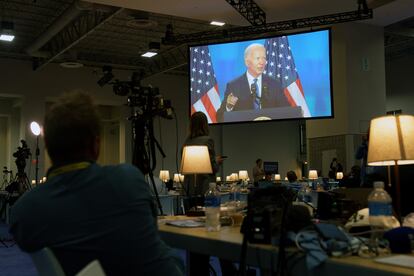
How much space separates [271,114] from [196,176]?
3.34 meters

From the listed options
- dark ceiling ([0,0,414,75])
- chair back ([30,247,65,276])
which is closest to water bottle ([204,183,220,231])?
chair back ([30,247,65,276])

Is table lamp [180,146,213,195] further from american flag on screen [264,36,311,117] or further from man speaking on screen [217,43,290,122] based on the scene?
american flag on screen [264,36,311,117]

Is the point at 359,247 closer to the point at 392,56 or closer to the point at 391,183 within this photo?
the point at 391,183

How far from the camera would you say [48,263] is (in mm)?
1310

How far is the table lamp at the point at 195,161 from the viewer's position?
3223 millimetres

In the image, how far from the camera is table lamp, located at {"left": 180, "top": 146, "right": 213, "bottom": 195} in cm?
322

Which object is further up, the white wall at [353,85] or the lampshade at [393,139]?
the white wall at [353,85]

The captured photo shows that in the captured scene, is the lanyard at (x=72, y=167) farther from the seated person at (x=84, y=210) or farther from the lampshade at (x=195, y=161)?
the lampshade at (x=195, y=161)

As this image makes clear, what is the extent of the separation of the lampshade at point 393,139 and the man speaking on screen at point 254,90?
4.81 metres

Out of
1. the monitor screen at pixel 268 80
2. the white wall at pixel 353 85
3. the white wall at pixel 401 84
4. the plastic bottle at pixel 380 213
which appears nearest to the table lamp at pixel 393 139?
the plastic bottle at pixel 380 213

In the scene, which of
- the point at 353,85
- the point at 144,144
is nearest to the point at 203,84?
the point at 144,144

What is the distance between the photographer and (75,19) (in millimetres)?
11008

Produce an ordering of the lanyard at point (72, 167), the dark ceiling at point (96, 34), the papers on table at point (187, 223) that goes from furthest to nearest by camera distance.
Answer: the dark ceiling at point (96, 34), the papers on table at point (187, 223), the lanyard at point (72, 167)

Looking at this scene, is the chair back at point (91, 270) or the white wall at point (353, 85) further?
the white wall at point (353, 85)
